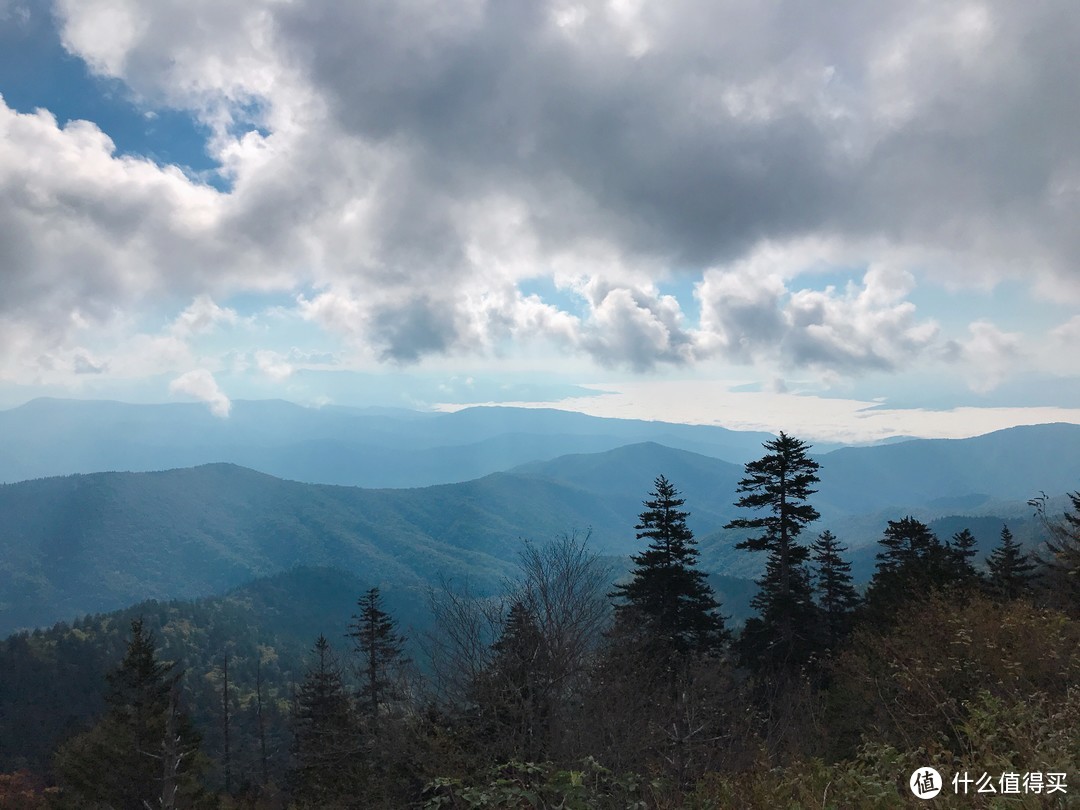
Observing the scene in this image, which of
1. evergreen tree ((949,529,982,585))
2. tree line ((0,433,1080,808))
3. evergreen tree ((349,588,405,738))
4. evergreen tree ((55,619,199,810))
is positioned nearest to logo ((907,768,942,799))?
tree line ((0,433,1080,808))

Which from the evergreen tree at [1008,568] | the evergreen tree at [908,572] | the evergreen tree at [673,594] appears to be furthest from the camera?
the evergreen tree at [1008,568]

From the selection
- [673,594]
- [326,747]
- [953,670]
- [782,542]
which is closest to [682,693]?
[953,670]

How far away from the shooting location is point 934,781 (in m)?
5.96

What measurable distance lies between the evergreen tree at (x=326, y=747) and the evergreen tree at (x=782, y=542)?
687 inches

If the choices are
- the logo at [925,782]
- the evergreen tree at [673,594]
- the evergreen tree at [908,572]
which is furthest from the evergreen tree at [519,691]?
the evergreen tree at [908,572]

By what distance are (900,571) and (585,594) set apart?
54.9ft

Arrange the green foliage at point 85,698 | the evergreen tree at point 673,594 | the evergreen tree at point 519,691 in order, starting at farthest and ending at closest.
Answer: the green foliage at point 85,698 → the evergreen tree at point 673,594 → the evergreen tree at point 519,691

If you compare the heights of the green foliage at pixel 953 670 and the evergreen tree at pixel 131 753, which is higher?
the green foliage at pixel 953 670

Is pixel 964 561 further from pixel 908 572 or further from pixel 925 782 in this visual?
pixel 925 782

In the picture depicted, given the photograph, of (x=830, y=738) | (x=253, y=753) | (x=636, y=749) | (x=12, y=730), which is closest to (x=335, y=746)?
(x=636, y=749)

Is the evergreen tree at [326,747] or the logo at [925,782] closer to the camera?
the logo at [925,782]

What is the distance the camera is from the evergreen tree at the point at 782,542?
25.7 metres

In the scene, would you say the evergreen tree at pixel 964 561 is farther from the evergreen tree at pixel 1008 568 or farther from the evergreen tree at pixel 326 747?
the evergreen tree at pixel 326 747

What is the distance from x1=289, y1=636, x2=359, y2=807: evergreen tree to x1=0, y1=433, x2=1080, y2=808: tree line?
0.90 feet
